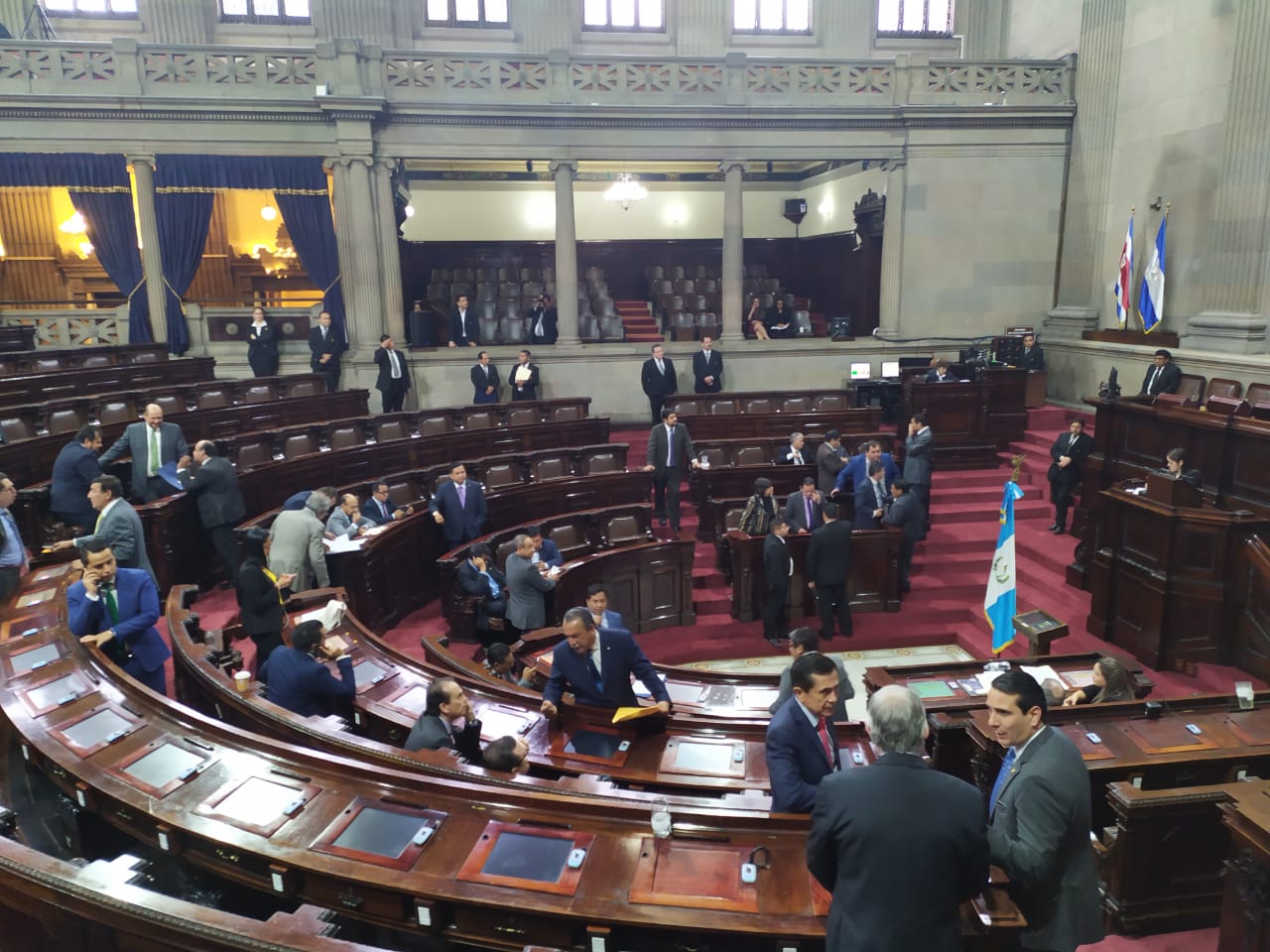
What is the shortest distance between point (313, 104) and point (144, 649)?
34.7 ft

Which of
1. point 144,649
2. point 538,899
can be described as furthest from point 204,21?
point 538,899

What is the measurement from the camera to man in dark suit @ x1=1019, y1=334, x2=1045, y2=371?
46.1 feet

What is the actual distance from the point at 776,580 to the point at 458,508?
3272mm

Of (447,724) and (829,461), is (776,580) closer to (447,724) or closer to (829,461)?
(829,461)

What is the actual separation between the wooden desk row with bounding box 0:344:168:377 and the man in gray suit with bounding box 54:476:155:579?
6.70 meters

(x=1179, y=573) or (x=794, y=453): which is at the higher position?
(x=794, y=453)

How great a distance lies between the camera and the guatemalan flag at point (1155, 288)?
1267cm

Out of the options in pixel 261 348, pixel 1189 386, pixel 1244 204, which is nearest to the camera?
pixel 1244 204

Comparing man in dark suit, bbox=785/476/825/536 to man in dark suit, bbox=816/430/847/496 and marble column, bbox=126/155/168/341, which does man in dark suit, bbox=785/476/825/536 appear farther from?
marble column, bbox=126/155/168/341

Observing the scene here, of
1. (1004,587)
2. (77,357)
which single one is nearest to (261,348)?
(77,357)

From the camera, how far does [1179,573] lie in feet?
24.9

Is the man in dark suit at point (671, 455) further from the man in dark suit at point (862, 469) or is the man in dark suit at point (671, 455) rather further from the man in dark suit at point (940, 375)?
the man in dark suit at point (940, 375)

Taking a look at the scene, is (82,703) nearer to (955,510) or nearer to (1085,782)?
(1085,782)

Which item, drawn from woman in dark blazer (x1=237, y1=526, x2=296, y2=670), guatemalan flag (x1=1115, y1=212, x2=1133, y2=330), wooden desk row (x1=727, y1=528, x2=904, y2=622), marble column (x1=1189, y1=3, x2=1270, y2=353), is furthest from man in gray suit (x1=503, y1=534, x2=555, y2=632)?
guatemalan flag (x1=1115, y1=212, x2=1133, y2=330)
